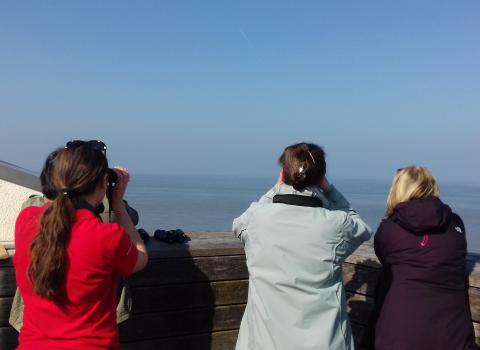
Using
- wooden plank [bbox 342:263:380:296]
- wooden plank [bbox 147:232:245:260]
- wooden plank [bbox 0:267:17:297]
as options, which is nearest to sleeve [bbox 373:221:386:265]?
wooden plank [bbox 342:263:380:296]

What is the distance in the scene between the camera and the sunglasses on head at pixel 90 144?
1821 millimetres

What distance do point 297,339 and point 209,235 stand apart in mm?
1374

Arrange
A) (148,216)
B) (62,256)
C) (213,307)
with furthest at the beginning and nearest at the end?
1. (148,216)
2. (213,307)
3. (62,256)

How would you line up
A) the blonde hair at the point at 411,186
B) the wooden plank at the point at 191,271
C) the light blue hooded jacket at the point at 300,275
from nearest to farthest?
the light blue hooded jacket at the point at 300,275 → the blonde hair at the point at 411,186 → the wooden plank at the point at 191,271

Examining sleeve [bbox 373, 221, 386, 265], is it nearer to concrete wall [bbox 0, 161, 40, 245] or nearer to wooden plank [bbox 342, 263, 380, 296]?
wooden plank [bbox 342, 263, 380, 296]

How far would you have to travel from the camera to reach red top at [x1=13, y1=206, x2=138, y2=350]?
170cm

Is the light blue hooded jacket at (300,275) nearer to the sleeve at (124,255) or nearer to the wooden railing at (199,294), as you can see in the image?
the sleeve at (124,255)

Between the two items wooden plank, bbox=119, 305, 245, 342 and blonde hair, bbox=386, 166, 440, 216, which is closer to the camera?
blonde hair, bbox=386, 166, 440, 216

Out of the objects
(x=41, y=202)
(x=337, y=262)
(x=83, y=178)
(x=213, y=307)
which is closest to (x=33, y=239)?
(x=83, y=178)

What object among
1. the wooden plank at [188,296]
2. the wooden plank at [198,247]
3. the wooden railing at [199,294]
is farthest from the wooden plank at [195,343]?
the wooden plank at [198,247]

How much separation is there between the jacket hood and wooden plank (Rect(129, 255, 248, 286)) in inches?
43.1

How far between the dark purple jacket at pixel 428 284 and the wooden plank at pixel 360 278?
537 millimetres

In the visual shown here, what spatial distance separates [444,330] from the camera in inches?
86.9

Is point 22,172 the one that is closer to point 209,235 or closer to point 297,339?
point 209,235
